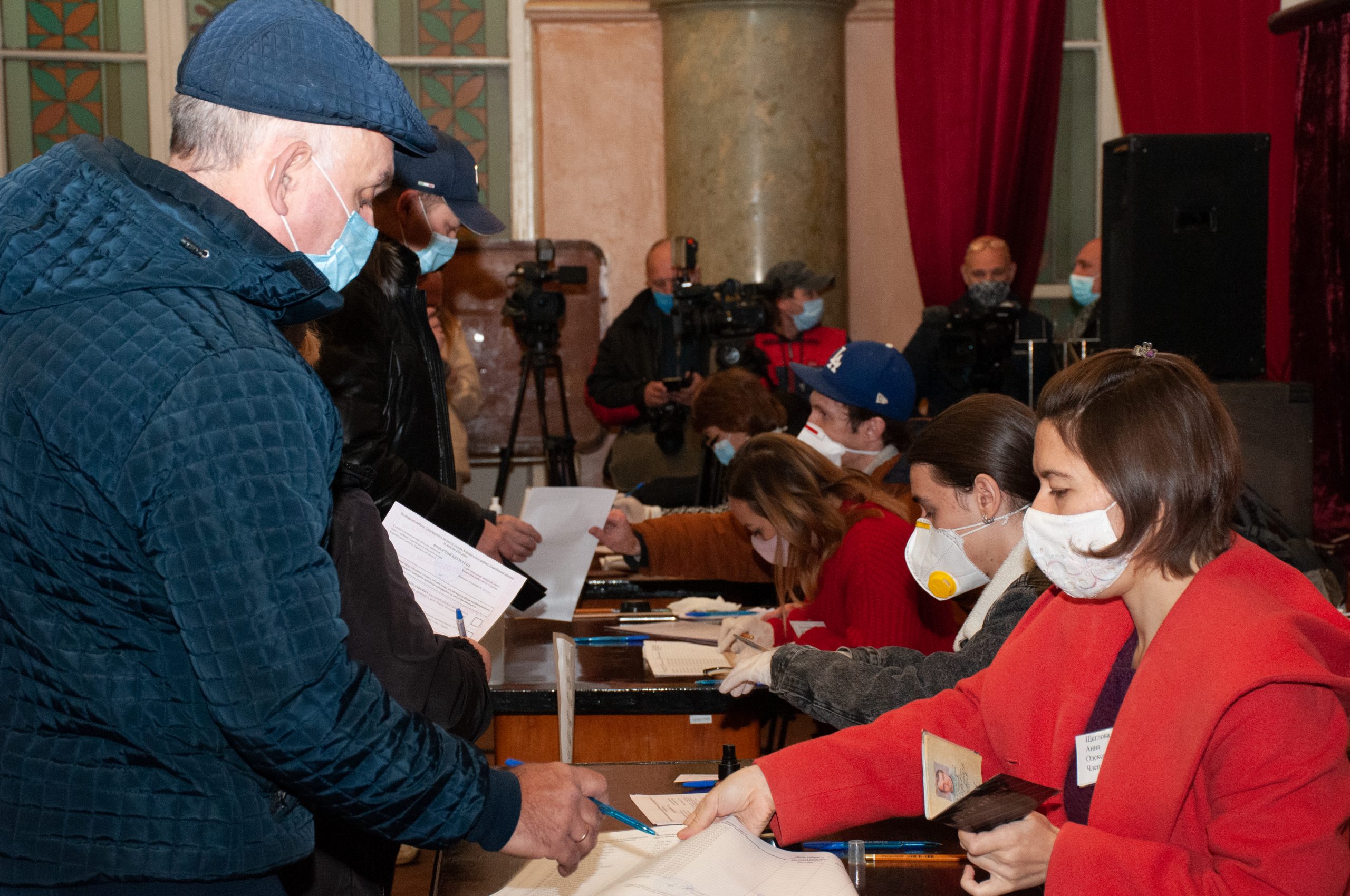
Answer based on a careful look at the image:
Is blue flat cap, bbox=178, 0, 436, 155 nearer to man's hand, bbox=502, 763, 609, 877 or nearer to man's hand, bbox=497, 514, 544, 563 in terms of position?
Result: man's hand, bbox=502, 763, 609, 877

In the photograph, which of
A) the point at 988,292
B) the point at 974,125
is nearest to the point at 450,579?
the point at 988,292

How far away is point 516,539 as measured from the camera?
9.76 ft

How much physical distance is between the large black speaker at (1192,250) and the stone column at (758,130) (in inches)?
89.3

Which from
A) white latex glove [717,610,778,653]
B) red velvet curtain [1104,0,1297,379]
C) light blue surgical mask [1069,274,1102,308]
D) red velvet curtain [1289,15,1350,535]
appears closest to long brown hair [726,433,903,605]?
white latex glove [717,610,778,653]

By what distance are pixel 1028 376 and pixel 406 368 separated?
309 centimetres

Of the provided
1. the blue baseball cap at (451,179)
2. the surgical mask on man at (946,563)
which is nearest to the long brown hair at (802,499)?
the surgical mask on man at (946,563)

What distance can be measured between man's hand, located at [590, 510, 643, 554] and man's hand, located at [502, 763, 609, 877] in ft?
7.38

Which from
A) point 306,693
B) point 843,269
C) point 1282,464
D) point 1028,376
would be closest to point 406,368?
point 306,693

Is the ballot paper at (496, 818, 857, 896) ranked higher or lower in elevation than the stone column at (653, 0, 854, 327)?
lower

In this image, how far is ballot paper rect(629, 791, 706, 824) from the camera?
5.49ft

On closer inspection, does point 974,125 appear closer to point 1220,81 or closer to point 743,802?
point 1220,81

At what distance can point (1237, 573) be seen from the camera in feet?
4.35

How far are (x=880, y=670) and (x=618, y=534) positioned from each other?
64.0 inches

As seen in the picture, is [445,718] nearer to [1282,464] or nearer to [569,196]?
[1282,464]
